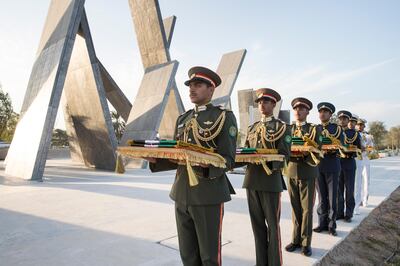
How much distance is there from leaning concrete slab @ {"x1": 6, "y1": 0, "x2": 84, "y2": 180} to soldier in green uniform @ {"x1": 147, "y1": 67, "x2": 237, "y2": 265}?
→ 9.26 meters

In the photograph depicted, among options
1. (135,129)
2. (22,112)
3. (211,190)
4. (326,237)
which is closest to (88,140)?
(135,129)

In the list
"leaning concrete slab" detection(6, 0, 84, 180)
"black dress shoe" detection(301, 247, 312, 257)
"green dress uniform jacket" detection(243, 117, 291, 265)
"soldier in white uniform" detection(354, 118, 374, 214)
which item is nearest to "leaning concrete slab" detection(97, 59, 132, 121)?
"leaning concrete slab" detection(6, 0, 84, 180)

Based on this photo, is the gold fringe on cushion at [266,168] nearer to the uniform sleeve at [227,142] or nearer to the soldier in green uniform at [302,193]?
the uniform sleeve at [227,142]

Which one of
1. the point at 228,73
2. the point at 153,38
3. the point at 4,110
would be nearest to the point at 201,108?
the point at 153,38

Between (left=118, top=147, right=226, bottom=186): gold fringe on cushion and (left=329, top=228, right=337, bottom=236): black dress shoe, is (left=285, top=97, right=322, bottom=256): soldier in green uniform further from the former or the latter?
(left=118, top=147, right=226, bottom=186): gold fringe on cushion

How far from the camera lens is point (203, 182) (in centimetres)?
249

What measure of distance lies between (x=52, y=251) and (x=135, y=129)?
40.6 ft

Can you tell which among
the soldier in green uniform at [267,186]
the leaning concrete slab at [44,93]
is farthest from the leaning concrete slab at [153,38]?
the soldier in green uniform at [267,186]

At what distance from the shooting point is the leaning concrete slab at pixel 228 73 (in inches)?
942

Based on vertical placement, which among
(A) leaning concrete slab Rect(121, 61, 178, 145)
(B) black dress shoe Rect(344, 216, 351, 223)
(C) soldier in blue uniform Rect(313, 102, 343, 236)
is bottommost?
(B) black dress shoe Rect(344, 216, 351, 223)

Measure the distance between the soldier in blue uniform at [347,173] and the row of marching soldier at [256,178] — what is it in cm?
11

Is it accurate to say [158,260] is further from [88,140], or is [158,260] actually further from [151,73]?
[151,73]

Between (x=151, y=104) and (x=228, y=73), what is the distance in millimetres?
11846

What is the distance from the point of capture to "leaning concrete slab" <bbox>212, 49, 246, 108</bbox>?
2394 centimetres
